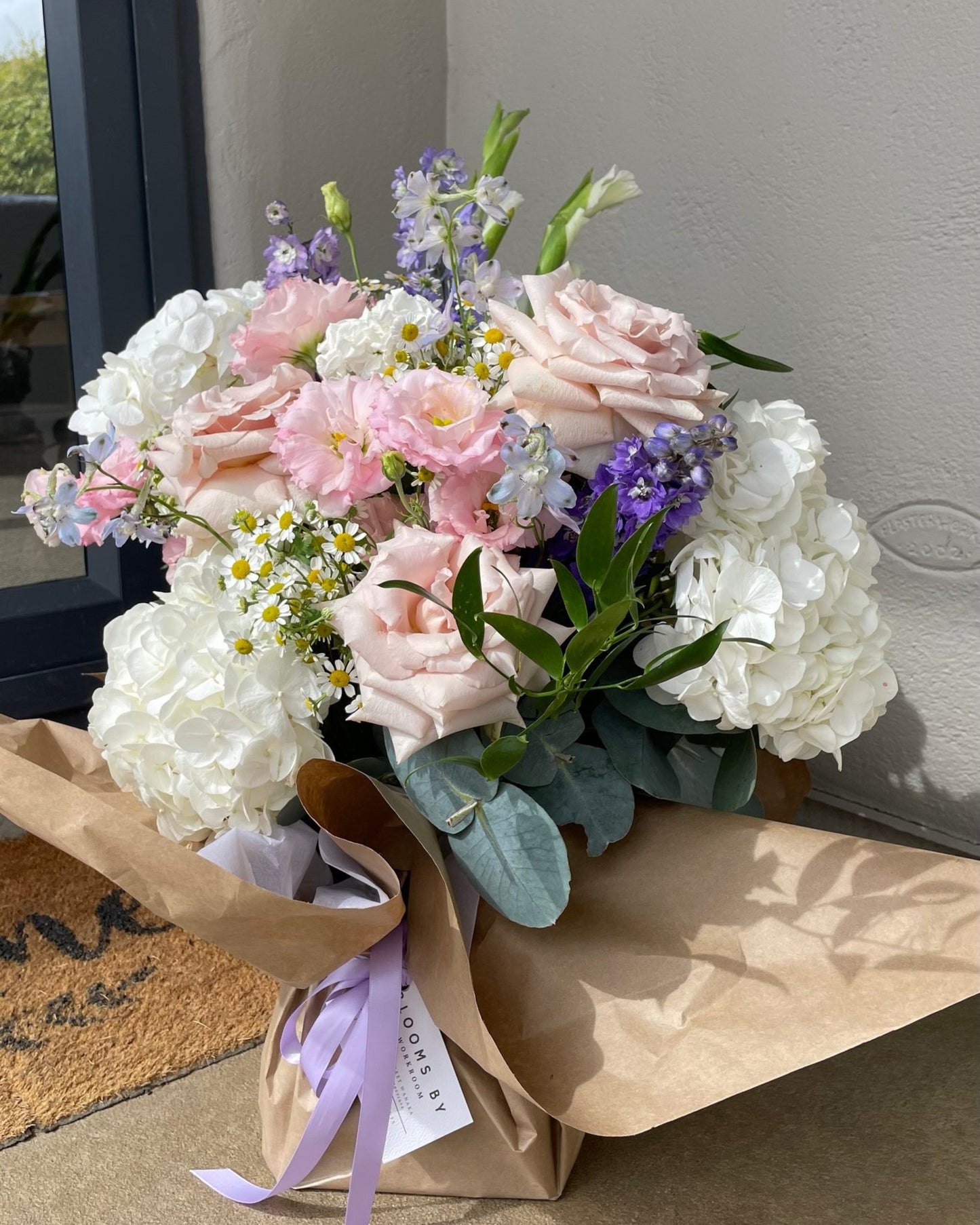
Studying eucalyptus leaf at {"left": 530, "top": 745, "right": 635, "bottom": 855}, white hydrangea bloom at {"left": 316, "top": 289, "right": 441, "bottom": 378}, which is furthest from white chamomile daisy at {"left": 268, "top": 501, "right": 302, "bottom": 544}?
eucalyptus leaf at {"left": 530, "top": 745, "right": 635, "bottom": 855}

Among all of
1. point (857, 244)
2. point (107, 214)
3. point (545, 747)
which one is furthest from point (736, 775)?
point (107, 214)

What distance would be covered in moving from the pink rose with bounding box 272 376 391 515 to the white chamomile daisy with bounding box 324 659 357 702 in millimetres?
97

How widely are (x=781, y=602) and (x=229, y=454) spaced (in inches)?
14.5

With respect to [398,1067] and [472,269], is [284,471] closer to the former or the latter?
[472,269]

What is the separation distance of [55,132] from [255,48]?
0.23m

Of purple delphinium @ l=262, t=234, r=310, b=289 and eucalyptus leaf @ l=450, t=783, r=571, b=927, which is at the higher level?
purple delphinium @ l=262, t=234, r=310, b=289

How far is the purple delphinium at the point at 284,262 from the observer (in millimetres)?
799

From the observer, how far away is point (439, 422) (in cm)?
60

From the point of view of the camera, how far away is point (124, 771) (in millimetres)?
648

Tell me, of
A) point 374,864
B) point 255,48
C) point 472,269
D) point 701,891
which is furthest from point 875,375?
point 255,48

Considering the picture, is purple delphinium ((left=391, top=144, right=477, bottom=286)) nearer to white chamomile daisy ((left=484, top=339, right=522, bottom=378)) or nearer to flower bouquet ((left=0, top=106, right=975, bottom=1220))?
flower bouquet ((left=0, top=106, right=975, bottom=1220))

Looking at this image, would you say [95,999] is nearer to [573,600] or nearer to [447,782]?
[447,782]

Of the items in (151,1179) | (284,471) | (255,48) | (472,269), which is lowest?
(151,1179)

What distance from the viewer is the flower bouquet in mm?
553
